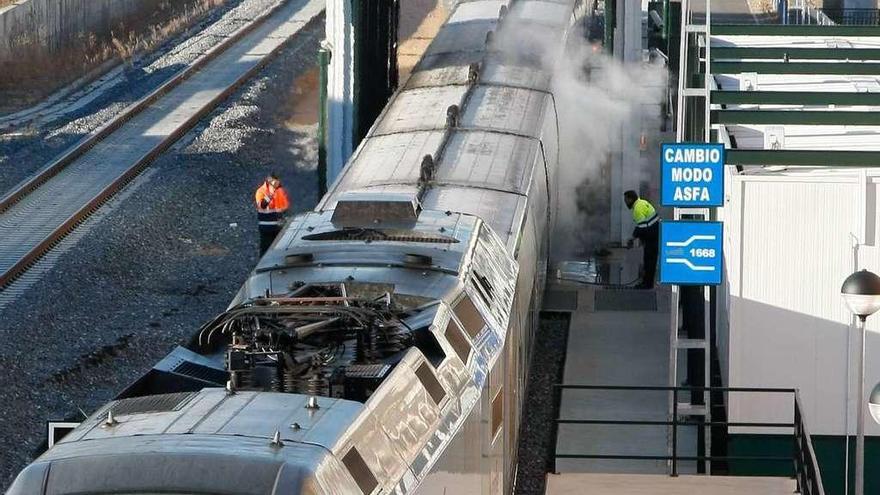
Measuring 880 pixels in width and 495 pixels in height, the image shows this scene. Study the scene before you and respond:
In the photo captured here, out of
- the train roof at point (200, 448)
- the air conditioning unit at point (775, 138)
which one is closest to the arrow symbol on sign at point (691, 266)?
the air conditioning unit at point (775, 138)

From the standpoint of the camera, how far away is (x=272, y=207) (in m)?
21.4

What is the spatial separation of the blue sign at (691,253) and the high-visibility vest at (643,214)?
21.1 feet

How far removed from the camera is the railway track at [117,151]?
22.3 m

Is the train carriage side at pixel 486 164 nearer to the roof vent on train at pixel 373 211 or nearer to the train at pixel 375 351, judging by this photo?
the train at pixel 375 351

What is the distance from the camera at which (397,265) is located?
1173 centimetres

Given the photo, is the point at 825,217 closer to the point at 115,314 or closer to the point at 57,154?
the point at 115,314

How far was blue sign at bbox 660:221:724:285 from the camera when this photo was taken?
45.5ft

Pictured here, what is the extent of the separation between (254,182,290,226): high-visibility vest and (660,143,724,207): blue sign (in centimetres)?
817

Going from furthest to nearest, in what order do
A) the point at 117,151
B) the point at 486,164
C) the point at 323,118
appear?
1. the point at 117,151
2. the point at 323,118
3. the point at 486,164

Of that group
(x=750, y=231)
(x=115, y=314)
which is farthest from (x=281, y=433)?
(x=115, y=314)

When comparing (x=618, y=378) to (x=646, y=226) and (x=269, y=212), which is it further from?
(x=269, y=212)

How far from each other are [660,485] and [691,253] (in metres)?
1.95

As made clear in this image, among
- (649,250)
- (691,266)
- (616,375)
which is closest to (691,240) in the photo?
(691,266)

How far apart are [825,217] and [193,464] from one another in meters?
7.97
